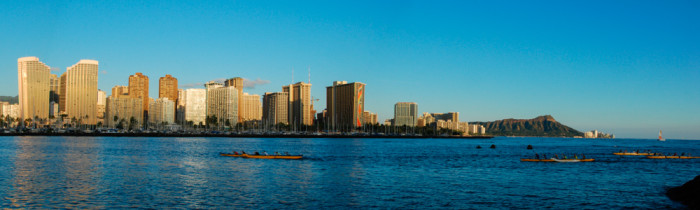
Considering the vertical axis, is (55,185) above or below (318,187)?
above

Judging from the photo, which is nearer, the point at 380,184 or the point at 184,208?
the point at 184,208

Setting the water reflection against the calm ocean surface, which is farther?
the calm ocean surface

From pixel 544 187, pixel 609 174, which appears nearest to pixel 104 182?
pixel 544 187

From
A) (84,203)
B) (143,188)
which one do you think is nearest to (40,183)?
(143,188)

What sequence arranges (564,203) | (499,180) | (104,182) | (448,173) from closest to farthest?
(564,203) → (104,182) → (499,180) → (448,173)

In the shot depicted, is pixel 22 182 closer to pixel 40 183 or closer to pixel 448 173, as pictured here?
pixel 40 183

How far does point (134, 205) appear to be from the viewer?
38.4 meters

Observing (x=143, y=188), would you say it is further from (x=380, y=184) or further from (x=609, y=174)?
(x=609, y=174)

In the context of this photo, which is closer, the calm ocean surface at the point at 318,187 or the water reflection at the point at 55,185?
the water reflection at the point at 55,185

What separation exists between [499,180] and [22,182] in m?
49.8

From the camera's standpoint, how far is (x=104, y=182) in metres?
51.4

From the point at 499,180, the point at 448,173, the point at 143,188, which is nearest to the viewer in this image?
the point at 143,188

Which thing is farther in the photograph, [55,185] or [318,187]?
[318,187]

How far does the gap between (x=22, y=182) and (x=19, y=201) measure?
1292 centimetres
